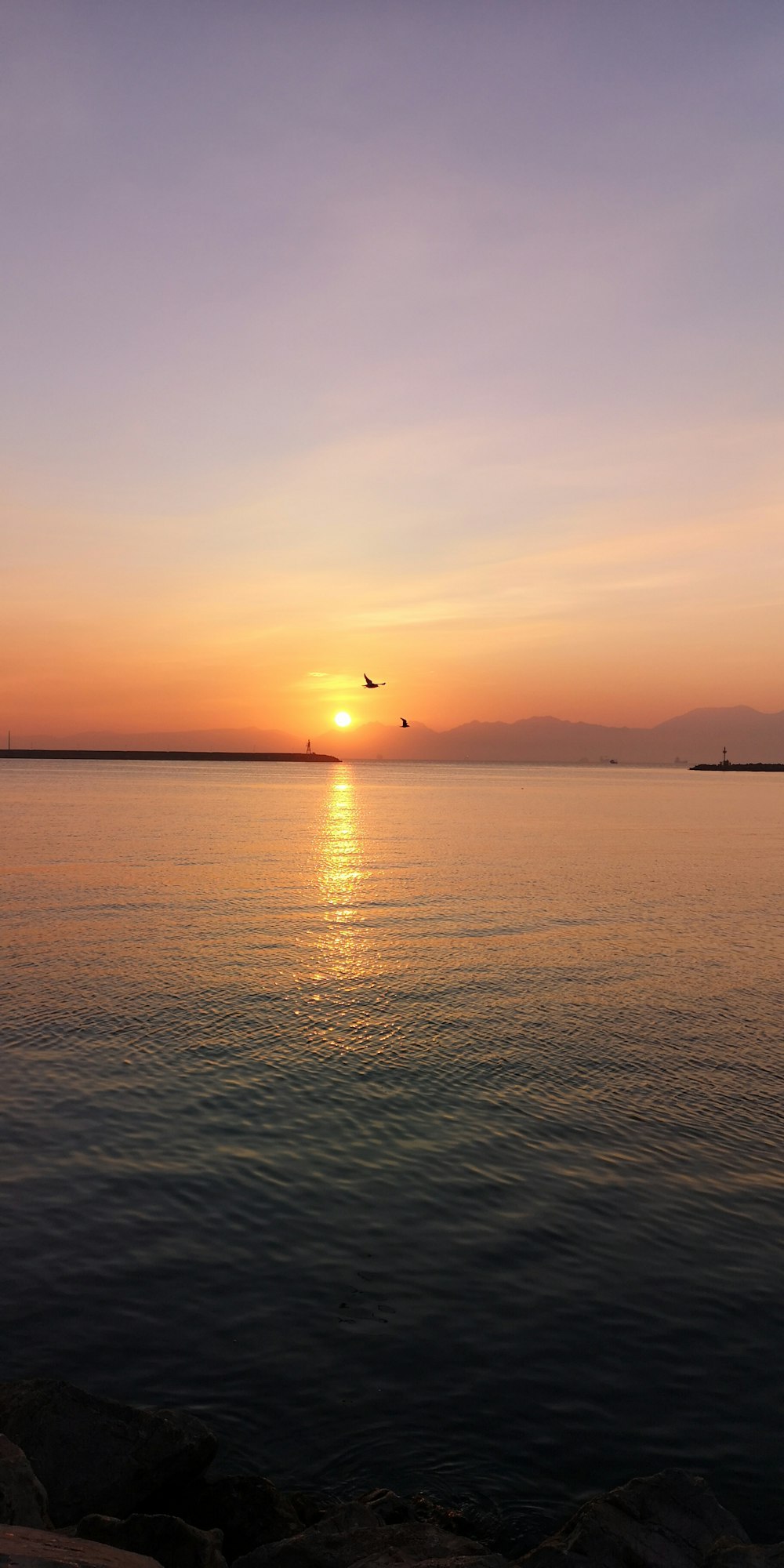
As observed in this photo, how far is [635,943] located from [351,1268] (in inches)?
1105

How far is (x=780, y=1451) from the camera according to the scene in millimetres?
10586

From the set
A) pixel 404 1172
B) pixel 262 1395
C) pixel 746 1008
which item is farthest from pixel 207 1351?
pixel 746 1008

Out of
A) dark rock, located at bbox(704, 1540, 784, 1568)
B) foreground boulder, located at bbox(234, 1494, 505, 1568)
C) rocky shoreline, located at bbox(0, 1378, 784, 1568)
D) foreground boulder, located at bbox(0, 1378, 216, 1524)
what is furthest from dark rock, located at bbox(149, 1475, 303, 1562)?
dark rock, located at bbox(704, 1540, 784, 1568)

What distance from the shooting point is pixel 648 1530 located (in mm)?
8570

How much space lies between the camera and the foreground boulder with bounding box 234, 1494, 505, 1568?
8367 mm

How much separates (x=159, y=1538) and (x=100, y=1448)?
1326 millimetres

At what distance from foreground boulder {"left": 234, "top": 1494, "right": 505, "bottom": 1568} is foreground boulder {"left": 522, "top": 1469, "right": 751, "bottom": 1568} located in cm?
75

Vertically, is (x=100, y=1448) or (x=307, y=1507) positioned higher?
(x=100, y=1448)

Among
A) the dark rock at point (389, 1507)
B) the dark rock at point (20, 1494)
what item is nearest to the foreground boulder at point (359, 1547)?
the dark rock at point (389, 1507)

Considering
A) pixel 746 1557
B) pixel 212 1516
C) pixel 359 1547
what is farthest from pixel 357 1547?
pixel 746 1557

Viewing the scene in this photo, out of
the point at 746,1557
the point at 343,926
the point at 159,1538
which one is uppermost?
the point at 746,1557

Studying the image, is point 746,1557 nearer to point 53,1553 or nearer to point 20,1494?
point 53,1553

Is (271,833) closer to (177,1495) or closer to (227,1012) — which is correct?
(227,1012)

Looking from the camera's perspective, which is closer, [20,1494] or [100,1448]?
[20,1494]
